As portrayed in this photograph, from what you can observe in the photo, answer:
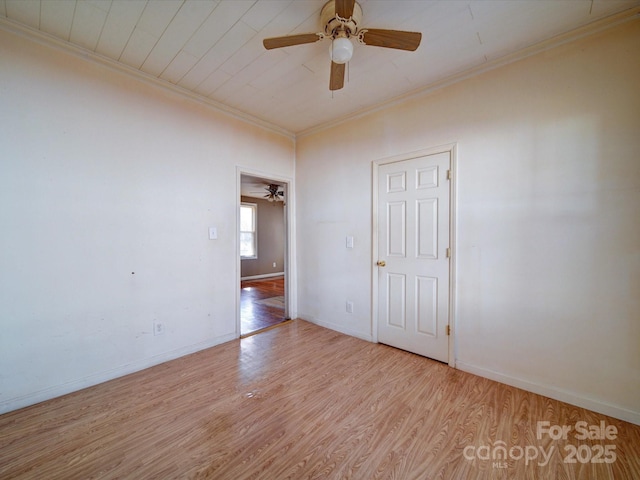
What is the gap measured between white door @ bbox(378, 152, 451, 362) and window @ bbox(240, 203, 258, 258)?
5.15 m

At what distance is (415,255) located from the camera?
2.67 metres

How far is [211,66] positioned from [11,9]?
123 cm

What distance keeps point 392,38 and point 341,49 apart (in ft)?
1.08

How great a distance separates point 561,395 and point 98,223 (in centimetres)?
393

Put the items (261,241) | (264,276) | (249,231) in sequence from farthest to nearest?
1. (264,276)
2. (261,241)
3. (249,231)

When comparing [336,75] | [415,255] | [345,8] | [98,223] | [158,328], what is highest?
[345,8]

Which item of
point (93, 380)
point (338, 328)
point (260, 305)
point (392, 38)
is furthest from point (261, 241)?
point (392, 38)

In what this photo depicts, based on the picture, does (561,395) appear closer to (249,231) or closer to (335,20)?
(335,20)

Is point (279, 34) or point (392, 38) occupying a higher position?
point (279, 34)

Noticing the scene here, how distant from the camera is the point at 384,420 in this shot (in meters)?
1.76

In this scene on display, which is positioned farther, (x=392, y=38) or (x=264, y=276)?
(x=264, y=276)

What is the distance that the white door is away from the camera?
2.48 metres

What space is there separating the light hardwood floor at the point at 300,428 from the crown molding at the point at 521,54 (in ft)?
8.83

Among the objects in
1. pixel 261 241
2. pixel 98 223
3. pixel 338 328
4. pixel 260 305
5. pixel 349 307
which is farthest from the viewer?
pixel 261 241
